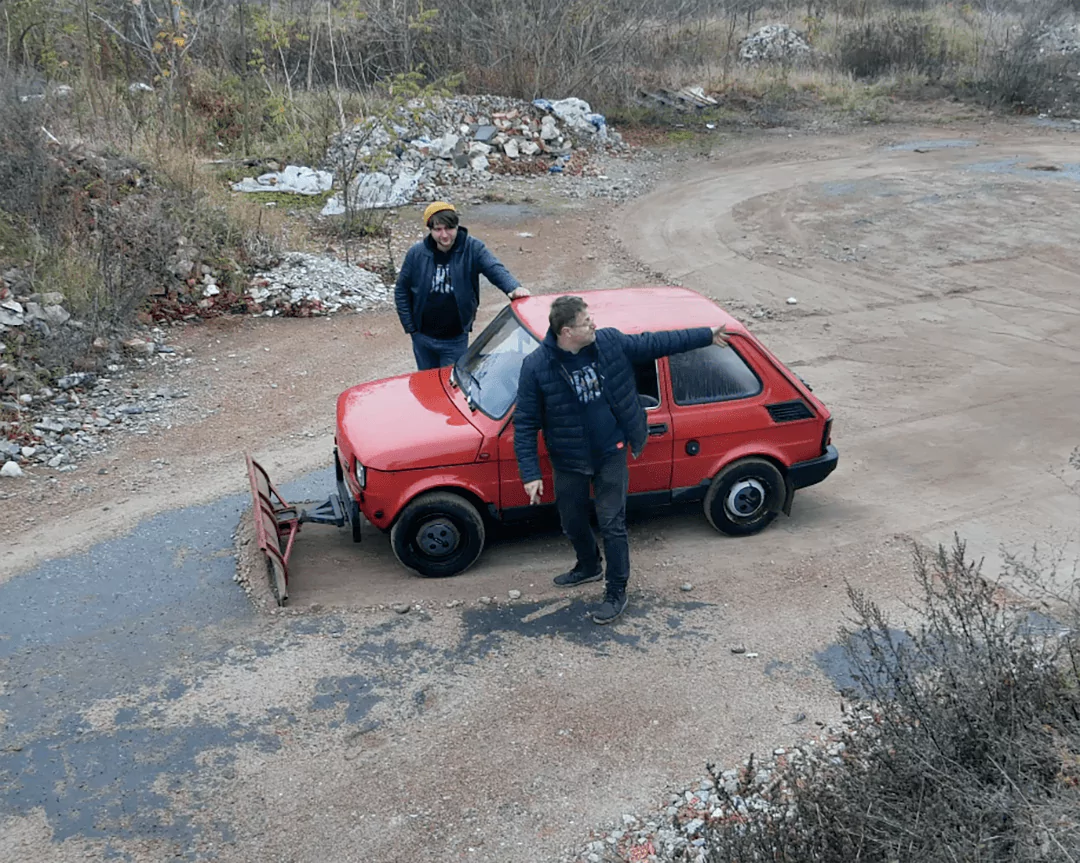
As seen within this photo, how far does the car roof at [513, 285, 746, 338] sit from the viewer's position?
688cm

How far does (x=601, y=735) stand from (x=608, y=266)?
33.2ft

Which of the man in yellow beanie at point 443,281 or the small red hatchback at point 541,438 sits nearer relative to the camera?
the small red hatchback at point 541,438

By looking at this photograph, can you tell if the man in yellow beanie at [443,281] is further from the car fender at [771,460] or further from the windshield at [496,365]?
the car fender at [771,460]

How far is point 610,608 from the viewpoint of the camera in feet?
20.4

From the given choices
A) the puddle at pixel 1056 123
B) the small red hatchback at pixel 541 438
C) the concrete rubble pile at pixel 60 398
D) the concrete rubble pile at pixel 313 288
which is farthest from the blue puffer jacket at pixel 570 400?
the puddle at pixel 1056 123

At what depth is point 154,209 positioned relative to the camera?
12180mm

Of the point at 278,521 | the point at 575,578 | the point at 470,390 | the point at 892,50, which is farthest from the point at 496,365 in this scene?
the point at 892,50

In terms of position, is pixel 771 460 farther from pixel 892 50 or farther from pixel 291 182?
pixel 892 50

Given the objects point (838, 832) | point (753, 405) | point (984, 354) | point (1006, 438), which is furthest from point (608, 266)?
point (838, 832)

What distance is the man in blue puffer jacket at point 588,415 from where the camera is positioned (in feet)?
19.3

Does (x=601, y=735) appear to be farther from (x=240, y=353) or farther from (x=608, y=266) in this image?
(x=608, y=266)

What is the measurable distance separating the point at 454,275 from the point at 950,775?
5180 millimetres

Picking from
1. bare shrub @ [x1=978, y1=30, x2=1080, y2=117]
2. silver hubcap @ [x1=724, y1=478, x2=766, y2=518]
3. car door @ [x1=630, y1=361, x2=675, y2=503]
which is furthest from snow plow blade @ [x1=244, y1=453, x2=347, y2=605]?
bare shrub @ [x1=978, y1=30, x2=1080, y2=117]

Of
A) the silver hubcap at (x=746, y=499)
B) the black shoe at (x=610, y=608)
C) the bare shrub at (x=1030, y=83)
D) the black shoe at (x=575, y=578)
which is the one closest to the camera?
the black shoe at (x=610, y=608)
